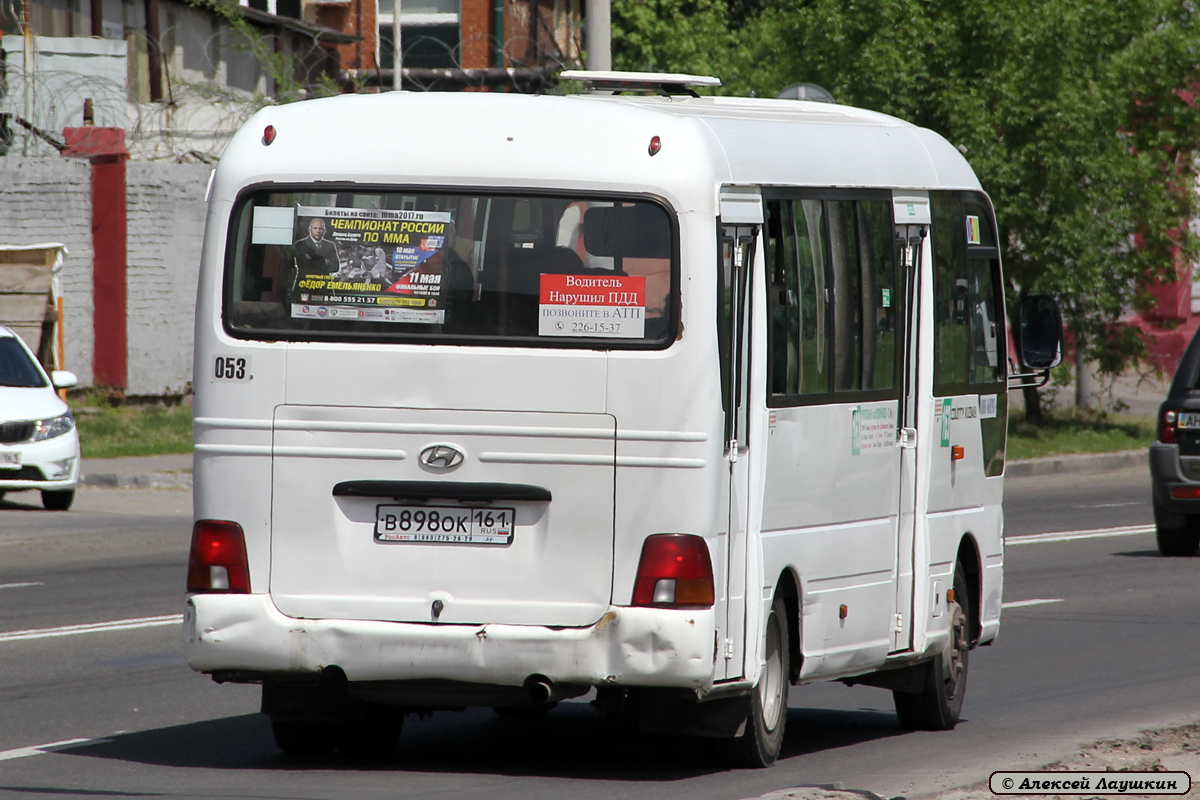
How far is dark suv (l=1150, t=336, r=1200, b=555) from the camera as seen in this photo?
16.7m

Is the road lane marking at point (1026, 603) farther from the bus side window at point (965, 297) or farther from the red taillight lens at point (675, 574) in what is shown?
the red taillight lens at point (675, 574)

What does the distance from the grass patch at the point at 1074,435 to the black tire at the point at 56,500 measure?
12377 millimetres

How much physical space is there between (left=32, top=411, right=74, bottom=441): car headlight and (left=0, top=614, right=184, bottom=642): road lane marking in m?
6.55

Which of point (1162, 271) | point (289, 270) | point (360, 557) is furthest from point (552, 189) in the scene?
point (1162, 271)

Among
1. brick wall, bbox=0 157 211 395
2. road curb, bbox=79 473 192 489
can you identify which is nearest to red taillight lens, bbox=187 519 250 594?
road curb, bbox=79 473 192 489

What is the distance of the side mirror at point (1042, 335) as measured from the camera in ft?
32.9

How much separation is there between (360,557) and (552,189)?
1508 mm

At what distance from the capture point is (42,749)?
8.19 metres

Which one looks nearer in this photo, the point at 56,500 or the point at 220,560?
the point at 220,560

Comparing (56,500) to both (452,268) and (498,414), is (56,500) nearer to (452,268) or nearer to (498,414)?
(452,268)

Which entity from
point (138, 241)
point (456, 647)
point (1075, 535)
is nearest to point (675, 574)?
point (456, 647)

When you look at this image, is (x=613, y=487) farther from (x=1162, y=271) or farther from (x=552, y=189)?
(x=1162, y=271)

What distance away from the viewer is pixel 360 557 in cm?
751

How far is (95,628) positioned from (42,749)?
3.93m
